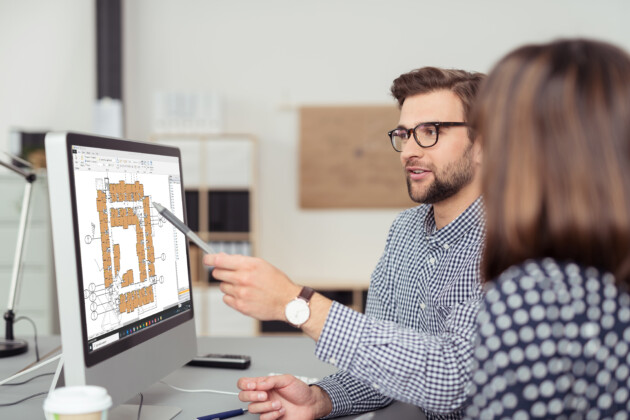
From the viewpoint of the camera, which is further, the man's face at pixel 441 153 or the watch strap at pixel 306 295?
the man's face at pixel 441 153

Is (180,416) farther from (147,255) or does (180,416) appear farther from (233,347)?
(233,347)

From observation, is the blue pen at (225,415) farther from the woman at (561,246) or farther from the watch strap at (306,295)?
the woman at (561,246)

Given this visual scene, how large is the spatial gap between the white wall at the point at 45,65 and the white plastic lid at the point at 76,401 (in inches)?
180

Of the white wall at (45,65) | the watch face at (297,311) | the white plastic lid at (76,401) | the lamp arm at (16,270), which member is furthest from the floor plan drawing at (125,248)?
the white wall at (45,65)

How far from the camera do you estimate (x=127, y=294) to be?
1083mm

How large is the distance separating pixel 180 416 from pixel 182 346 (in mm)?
163

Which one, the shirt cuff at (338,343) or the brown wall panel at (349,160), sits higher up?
the brown wall panel at (349,160)

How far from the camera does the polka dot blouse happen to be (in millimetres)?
790

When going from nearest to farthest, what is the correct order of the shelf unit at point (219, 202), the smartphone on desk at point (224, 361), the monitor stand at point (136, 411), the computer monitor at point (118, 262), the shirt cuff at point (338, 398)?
the computer monitor at point (118, 262) → the monitor stand at point (136, 411) → the shirt cuff at point (338, 398) → the smartphone on desk at point (224, 361) → the shelf unit at point (219, 202)

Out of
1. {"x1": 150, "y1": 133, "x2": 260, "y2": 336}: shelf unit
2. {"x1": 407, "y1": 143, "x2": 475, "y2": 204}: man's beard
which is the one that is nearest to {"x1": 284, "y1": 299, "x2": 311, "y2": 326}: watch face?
{"x1": 407, "y1": 143, "x2": 475, "y2": 204}: man's beard

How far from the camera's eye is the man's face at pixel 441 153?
1.61 meters

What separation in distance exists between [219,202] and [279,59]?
1329 millimetres

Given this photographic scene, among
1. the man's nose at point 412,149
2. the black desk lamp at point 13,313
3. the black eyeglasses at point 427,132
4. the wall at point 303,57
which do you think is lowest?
the black desk lamp at point 13,313

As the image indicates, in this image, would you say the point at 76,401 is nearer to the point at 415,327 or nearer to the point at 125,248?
the point at 125,248
